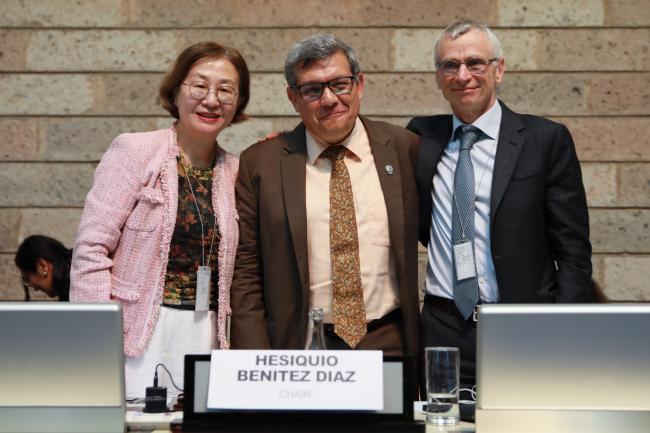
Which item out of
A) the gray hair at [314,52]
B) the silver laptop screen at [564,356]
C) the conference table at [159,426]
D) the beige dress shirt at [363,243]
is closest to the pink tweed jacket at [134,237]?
the beige dress shirt at [363,243]

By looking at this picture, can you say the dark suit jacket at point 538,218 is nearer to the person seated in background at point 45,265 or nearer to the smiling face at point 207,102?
the smiling face at point 207,102

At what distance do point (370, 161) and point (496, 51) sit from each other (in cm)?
56

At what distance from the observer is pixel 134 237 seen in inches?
A: 104

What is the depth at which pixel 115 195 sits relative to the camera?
265 cm

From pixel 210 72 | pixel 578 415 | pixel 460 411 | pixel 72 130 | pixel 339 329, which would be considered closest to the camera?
pixel 578 415

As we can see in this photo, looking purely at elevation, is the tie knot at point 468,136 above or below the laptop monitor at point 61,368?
above

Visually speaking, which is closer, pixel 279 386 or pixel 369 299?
pixel 279 386

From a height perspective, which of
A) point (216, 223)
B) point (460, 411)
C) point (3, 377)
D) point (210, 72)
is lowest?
point (460, 411)

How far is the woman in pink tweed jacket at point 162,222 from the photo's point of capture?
2.59 m

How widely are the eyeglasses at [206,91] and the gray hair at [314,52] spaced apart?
0.22m

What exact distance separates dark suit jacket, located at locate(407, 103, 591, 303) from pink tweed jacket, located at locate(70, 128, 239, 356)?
0.87 meters

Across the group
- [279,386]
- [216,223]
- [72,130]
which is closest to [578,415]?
[279,386]

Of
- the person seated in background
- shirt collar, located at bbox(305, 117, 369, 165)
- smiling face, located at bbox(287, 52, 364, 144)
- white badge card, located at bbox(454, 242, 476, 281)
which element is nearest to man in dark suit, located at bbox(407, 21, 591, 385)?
white badge card, located at bbox(454, 242, 476, 281)

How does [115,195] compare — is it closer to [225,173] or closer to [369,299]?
[225,173]
